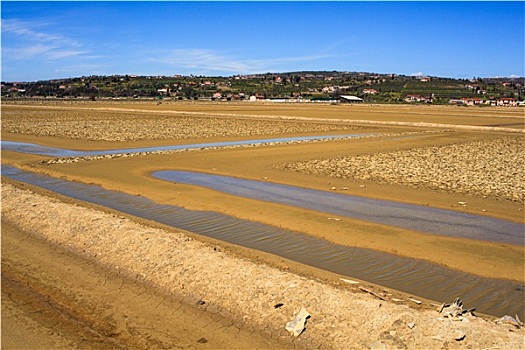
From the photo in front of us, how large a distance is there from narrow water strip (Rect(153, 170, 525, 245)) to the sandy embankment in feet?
14.5

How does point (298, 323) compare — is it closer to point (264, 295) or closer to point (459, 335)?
point (264, 295)

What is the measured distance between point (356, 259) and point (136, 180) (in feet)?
33.8

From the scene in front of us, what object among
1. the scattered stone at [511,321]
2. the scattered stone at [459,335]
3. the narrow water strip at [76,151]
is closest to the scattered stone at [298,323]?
the scattered stone at [459,335]

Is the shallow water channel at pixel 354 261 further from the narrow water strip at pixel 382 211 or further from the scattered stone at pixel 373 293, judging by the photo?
the narrow water strip at pixel 382 211

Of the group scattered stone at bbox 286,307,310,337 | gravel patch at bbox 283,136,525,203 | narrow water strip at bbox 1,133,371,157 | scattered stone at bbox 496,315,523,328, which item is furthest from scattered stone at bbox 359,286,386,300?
narrow water strip at bbox 1,133,371,157

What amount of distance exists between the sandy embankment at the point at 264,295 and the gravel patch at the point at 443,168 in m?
9.31

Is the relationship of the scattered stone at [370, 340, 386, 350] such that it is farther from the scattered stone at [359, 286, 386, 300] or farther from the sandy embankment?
the scattered stone at [359, 286, 386, 300]

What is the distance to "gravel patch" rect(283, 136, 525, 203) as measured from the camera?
52.5 ft

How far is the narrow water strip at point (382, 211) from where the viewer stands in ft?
36.0

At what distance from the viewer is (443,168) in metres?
19.7

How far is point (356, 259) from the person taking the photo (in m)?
9.12

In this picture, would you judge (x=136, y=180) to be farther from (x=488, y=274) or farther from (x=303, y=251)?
(x=488, y=274)

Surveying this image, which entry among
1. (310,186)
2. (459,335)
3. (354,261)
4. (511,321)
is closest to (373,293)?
(459,335)

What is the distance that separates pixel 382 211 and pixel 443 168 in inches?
315
